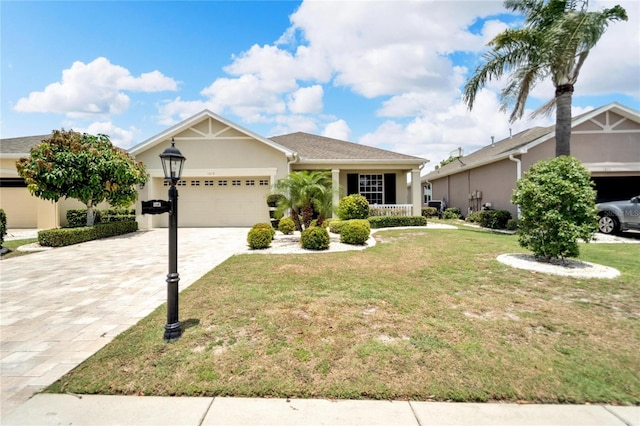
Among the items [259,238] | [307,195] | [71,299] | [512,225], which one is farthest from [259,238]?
[512,225]

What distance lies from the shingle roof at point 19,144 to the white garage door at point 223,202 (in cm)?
867

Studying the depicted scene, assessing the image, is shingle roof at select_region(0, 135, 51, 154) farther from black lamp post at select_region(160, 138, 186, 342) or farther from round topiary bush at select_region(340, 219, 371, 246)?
black lamp post at select_region(160, 138, 186, 342)

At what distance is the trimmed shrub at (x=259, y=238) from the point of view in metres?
9.36

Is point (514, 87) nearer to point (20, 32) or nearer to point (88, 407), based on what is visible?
point (88, 407)

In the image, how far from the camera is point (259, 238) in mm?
9352

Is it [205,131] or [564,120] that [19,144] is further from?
[564,120]

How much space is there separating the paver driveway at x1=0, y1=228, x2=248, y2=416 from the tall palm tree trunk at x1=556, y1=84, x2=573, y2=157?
1227 centimetres

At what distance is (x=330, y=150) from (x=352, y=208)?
595 centimetres

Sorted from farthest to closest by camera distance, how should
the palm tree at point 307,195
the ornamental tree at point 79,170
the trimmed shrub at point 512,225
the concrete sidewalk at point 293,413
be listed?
1. the trimmed shrub at point 512,225
2. the ornamental tree at point 79,170
3. the palm tree at point 307,195
4. the concrete sidewalk at point 293,413

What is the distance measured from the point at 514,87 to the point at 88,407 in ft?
50.8

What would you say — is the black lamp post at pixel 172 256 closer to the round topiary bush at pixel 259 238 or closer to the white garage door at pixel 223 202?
the round topiary bush at pixel 259 238

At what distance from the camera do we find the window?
1709 cm

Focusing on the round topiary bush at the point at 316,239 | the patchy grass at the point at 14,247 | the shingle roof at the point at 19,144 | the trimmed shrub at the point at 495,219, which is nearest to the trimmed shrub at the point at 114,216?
the shingle roof at the point at 19,144

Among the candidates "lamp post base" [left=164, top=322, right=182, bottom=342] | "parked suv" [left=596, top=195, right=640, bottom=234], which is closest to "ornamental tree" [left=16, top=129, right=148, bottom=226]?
"lamp post base" [left=164, top=322, right=182, bottom=342]
